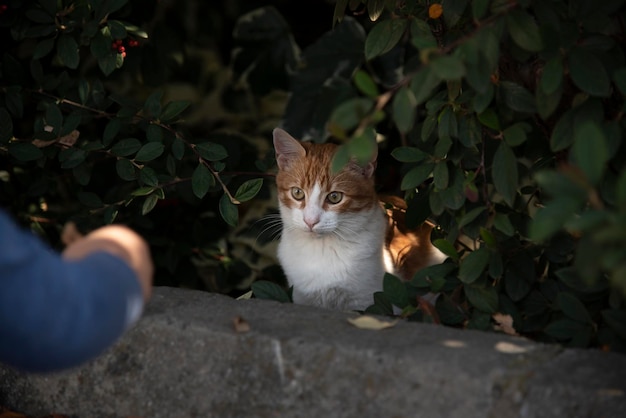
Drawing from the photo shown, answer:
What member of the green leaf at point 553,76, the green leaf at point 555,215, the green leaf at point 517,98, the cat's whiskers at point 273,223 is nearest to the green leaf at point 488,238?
the green leaf at point 517,98

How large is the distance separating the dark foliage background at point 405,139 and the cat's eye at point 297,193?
0.49ft

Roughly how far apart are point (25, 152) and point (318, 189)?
1004mm

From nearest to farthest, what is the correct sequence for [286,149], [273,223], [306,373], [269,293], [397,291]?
[306,373] → [397,291] → [269,293] → [286,149] → [273,223]

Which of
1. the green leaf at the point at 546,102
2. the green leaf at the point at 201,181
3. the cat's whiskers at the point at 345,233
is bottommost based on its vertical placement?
the cat's whiskers at the point at 345,233

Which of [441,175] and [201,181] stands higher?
[441,175]

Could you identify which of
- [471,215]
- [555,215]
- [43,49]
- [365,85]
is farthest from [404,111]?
[43,49]

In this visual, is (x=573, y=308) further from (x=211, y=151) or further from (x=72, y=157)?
(x=72, y=157)

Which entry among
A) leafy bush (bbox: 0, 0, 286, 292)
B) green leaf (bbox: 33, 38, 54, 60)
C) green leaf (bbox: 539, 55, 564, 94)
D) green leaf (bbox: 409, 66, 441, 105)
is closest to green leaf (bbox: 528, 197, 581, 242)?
green leaf (bbox: 409, 66, 441, 105)

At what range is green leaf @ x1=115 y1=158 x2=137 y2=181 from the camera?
9.13 ft

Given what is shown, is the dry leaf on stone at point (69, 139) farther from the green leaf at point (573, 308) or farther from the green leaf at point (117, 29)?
the green leaf at point (573, 308)

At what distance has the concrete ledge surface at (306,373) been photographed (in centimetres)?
175

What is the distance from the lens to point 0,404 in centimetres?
243

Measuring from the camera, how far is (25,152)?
2.86 meters

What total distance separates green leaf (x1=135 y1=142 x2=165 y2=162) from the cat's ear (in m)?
0.49
